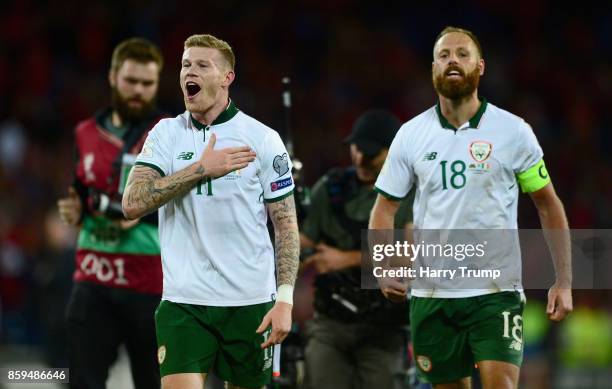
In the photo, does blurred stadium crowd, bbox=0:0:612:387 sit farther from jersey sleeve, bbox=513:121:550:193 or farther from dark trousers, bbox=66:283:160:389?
jersey sleeve, bbox=513:121:550:193

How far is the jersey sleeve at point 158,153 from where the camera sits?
222 inches

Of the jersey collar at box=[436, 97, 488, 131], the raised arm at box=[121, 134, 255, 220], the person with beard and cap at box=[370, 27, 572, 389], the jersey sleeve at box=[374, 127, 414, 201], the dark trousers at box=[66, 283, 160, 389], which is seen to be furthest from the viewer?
the dark trousers at box=[66, 283, 160, 389]

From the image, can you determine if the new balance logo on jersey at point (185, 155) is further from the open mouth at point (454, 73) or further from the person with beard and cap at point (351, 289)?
the person with beard and cap at point (351, 289)

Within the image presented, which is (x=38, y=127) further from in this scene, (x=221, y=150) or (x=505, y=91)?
(x=221, y=150)

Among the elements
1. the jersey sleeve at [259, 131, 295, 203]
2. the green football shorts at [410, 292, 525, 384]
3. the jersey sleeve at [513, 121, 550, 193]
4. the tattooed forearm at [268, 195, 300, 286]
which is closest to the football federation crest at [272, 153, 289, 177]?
the jersey sleeve at [259, 131, 295, 203]

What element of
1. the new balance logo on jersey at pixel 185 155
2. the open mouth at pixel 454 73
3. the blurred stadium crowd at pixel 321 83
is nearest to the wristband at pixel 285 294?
the new balance logo on jersey at pixel 185 155

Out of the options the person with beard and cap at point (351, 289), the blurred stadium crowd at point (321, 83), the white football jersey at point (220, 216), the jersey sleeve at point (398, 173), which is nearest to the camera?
the white football jersey at point (220, 216)

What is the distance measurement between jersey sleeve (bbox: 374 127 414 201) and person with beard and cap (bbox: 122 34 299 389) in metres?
0.87

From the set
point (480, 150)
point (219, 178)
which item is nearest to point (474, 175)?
point (480, 150)

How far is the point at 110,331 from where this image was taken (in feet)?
23.5

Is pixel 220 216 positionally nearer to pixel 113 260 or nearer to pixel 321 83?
pixel 113 260

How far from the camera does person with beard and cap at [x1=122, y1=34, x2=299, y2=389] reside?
5.54m

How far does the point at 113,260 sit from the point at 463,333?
2.33m

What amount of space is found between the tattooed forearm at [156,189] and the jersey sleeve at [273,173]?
1.23 feet
